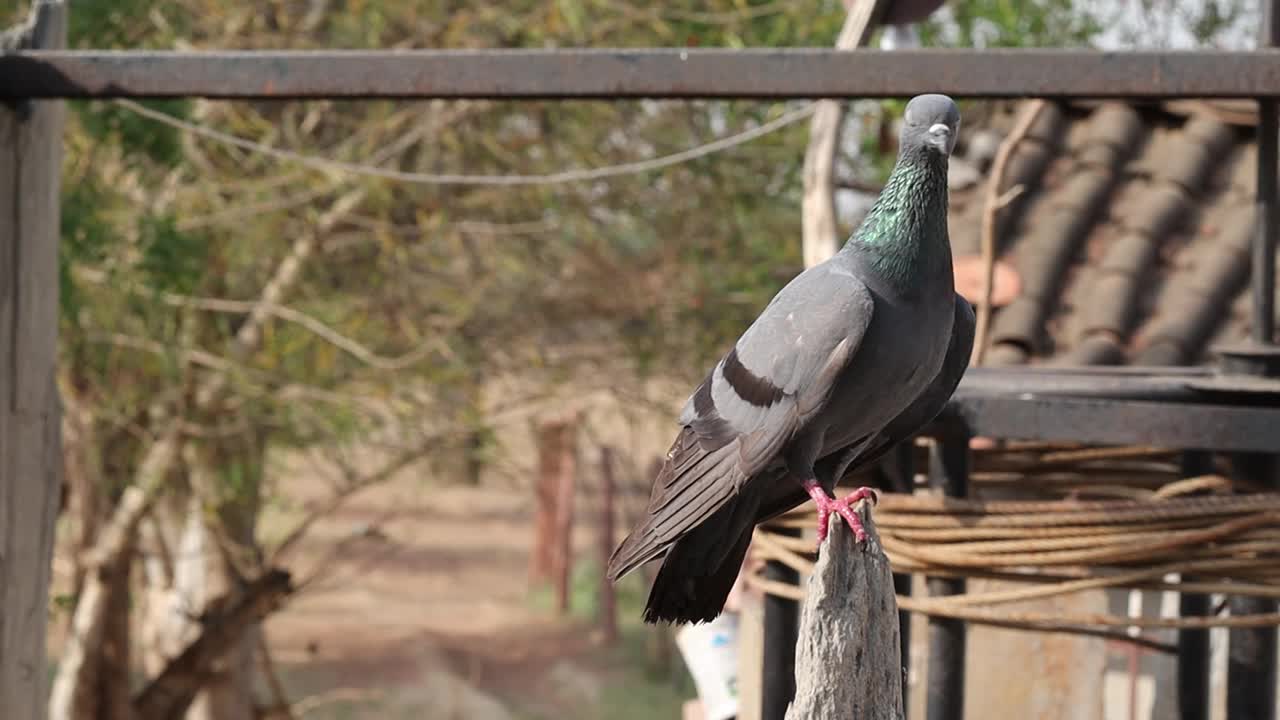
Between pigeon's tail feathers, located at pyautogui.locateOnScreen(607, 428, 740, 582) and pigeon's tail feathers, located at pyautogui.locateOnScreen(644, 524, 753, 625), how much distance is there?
0.05m

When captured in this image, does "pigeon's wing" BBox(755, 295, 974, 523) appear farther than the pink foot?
Yes

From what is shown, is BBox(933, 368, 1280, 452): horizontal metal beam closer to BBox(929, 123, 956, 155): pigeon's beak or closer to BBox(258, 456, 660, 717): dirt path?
BBox(929, 123, 956, 155): pigeon's beak

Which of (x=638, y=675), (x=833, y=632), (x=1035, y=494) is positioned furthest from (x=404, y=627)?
(x=833, y=632)

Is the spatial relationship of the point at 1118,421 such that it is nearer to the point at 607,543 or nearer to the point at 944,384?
the point at 944,384

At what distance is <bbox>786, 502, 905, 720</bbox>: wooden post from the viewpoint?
4.53 ft

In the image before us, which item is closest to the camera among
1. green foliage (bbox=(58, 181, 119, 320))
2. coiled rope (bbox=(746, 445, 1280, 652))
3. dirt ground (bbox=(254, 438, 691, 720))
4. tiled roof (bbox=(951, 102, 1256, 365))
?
coiled rope (bbox=(746, 445, 1280, 652))

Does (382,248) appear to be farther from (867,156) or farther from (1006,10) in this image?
(1006,10)

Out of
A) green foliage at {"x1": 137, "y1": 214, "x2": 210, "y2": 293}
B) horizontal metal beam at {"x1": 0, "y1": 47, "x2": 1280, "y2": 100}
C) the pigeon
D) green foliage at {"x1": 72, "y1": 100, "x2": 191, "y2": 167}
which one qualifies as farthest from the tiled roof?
the pigeon

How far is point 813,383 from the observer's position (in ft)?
4.59

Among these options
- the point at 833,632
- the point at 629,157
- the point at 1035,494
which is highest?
the point at 629,157

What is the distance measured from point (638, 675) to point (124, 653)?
172 inches

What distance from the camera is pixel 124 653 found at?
266 inches

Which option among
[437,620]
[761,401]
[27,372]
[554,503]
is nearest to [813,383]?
[761,401]

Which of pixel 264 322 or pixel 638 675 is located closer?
pixel 264 322
